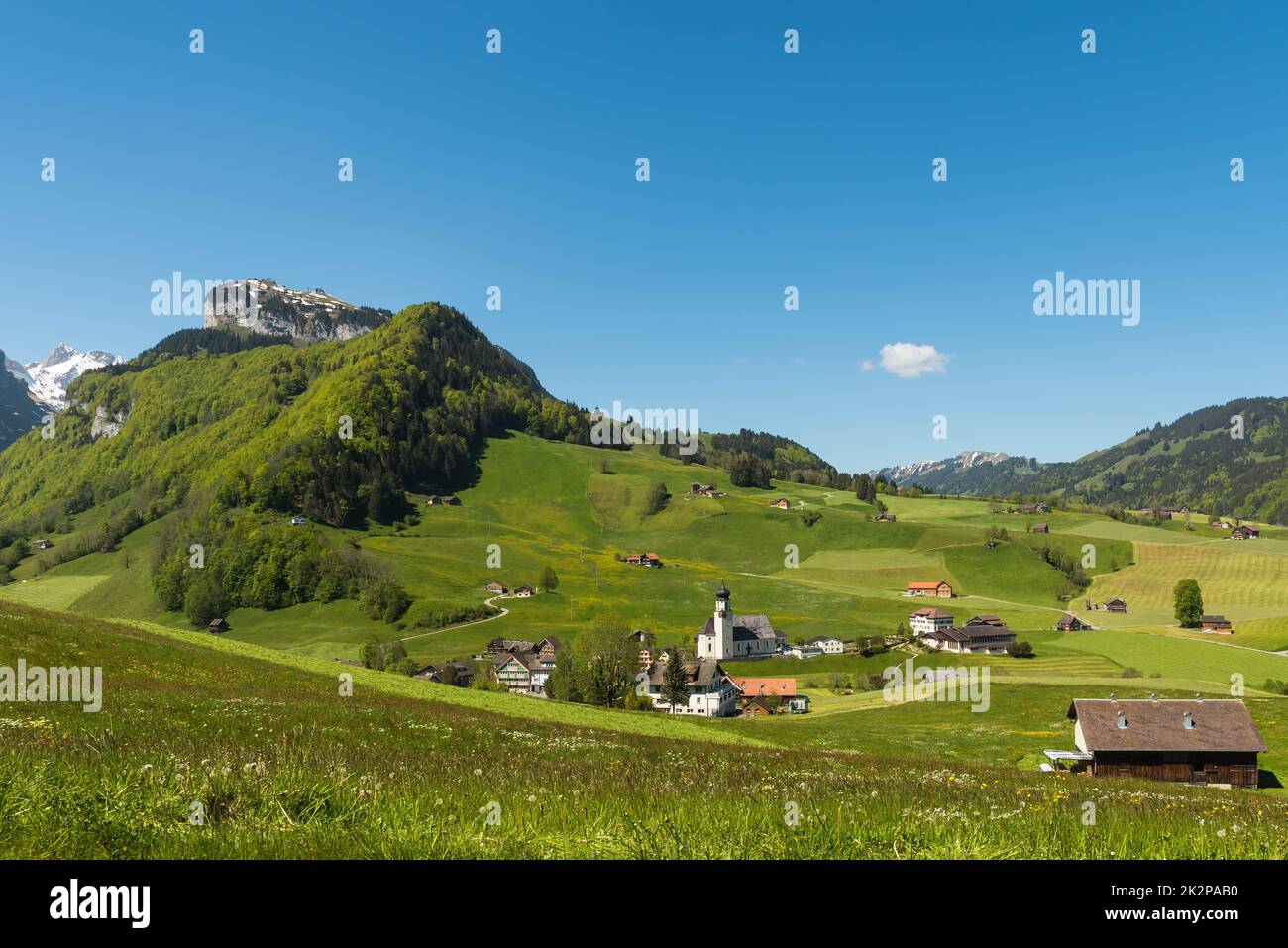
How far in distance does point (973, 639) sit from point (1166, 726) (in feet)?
298

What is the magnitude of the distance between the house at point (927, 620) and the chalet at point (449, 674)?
3528 inches

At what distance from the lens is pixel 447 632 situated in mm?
160000

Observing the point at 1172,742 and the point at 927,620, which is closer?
the point at 1172,742

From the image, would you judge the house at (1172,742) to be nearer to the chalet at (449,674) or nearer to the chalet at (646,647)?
the chalet at (646,647)

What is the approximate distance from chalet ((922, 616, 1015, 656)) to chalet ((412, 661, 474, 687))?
8748 cm

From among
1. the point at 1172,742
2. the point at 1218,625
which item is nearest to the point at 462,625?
the point at 1172,742

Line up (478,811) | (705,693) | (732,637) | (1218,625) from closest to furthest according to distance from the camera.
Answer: (478,811) < (705,693) < (1218,625) < (732,637)

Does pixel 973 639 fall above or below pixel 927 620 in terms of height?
below

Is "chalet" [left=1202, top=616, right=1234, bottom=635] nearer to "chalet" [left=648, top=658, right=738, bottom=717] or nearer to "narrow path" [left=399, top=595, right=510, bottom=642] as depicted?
"chalet" [left=648, top=658, right=738, bottom=717]

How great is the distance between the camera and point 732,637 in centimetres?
15375

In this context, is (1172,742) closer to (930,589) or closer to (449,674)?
(449,674)
